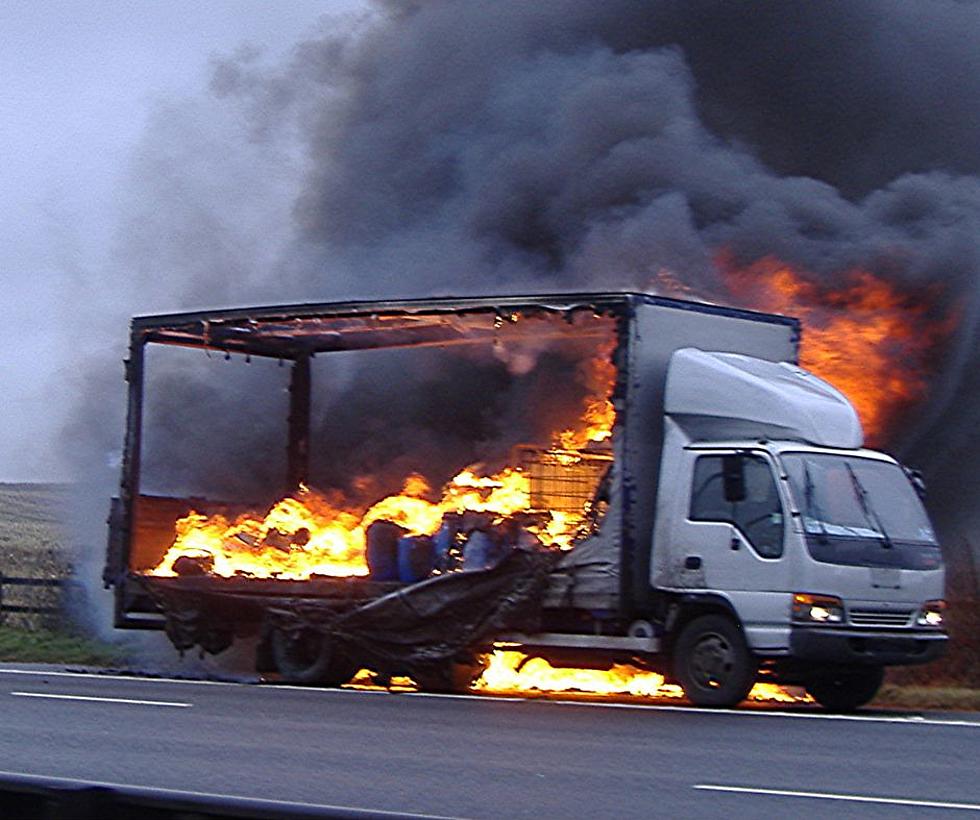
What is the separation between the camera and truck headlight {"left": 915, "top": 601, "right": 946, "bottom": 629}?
54.7 feet

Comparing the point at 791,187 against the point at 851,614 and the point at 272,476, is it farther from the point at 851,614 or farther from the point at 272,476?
the point at 851,614

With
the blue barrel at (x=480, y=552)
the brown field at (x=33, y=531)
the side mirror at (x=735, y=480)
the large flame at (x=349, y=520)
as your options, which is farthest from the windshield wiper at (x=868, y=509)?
the brown field at (x=33, y=531)

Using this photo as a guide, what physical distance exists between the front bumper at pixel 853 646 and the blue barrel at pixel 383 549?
4.65 meters

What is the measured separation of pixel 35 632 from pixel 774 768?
17.2 m

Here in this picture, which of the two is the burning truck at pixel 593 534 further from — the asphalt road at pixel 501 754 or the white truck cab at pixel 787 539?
the asphalt road at pixel 501 754

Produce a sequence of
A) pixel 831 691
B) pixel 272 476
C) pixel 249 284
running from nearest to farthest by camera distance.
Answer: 1. pixel 831 691
2. pixel 272 476
3. pixel 249 284

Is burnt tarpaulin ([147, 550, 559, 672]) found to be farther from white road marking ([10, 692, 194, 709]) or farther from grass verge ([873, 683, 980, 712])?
grass verge ([873, 683, 980, 712])

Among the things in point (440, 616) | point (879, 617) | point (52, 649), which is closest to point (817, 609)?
point (879, 617)

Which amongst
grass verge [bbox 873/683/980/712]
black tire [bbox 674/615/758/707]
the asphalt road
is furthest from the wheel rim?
grass verge [bbox 873/683/980/712]

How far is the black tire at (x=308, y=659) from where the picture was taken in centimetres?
1892

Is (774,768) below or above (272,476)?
below

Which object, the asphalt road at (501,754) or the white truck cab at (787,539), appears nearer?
the asphalt road at (501,754)

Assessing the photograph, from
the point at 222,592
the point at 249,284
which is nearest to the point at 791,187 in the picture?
the point at 249,284

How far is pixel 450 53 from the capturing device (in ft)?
113
